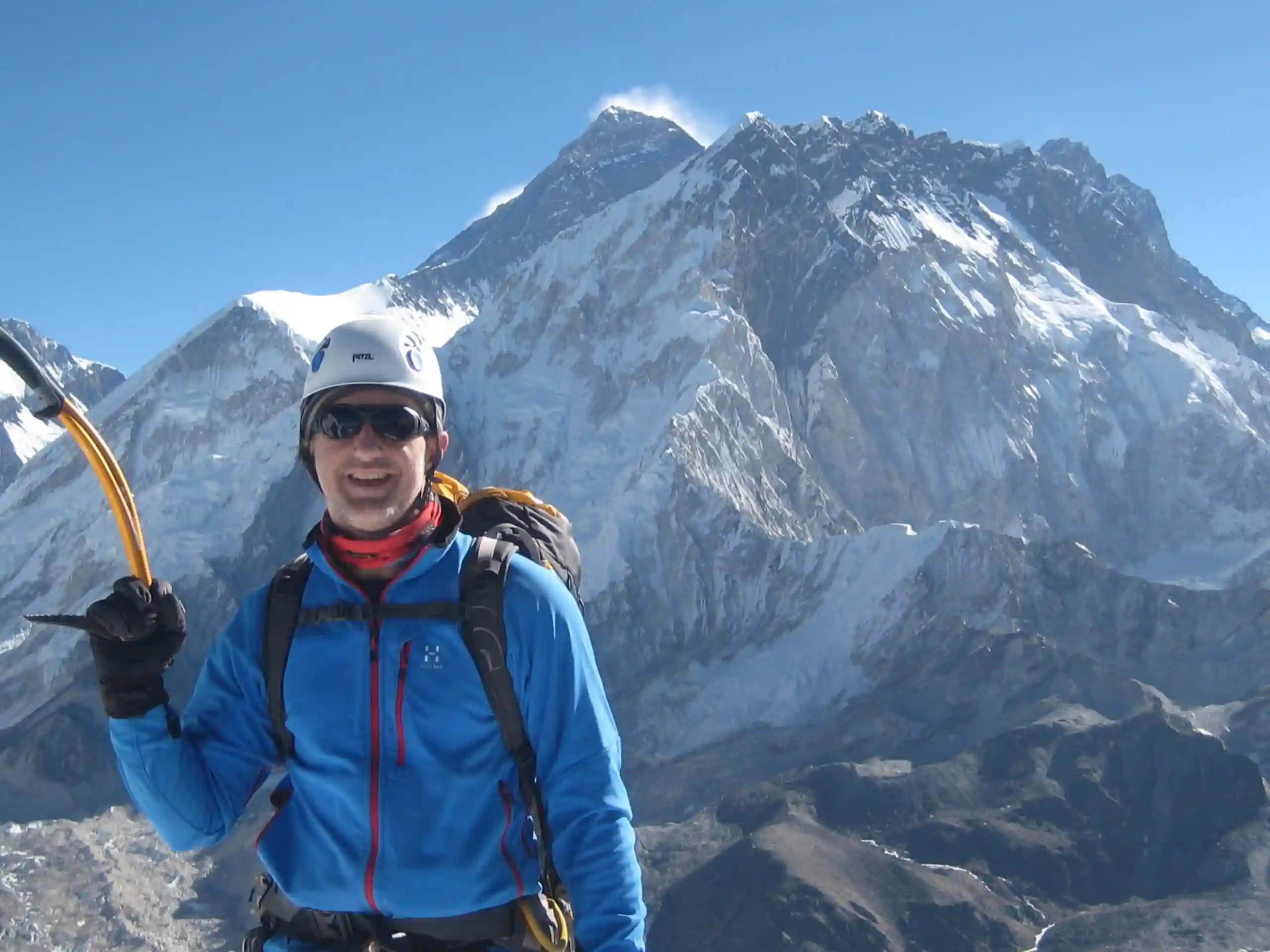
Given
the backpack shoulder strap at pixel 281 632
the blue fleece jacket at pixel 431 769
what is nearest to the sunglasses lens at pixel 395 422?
the blue fleece jacket at pixel 431 769

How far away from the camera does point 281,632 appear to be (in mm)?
6672

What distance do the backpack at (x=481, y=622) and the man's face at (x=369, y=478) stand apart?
462 mm

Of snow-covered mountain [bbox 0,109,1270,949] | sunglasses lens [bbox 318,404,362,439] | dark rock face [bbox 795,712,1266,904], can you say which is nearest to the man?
sunglasses lens [bbox 318,404,362,439]

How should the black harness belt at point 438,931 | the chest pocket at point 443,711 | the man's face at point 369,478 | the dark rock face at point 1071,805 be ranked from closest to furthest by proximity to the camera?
the chest pocket at point 443,711 < the black harness belt at point 438,931 < the man's face at point 369,478 < the dark rock face at point 1071,805

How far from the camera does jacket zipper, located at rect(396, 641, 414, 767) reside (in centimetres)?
643

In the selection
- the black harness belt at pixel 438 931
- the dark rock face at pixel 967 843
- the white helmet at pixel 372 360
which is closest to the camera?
the black harness belt at pixel 438 931

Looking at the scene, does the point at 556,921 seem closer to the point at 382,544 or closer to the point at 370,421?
the point at 382,544

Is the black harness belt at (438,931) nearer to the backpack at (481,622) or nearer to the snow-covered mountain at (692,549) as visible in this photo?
the backpack at (481,622)

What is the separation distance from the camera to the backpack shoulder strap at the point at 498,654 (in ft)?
20.5

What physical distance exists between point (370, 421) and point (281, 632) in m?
1.28

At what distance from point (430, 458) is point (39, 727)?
16433cm

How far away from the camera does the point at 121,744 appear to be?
21.5 ft

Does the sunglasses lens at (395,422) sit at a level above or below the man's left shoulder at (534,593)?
above

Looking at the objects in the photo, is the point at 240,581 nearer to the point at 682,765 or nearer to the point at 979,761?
the point at 682,765
